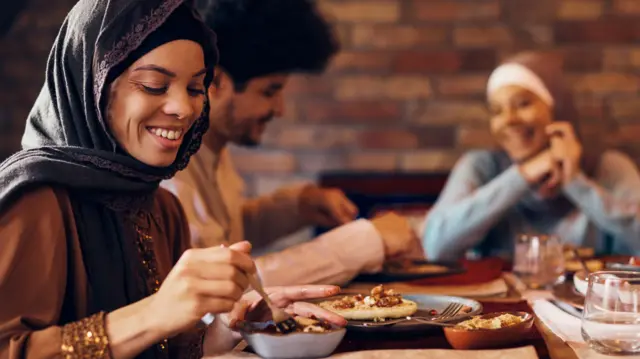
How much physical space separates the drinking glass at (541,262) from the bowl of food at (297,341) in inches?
35.5

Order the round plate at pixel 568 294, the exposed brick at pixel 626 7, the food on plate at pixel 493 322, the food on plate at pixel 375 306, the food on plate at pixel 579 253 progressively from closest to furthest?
the food on plate at pixel 493 322 → the food on plate at pixel 375 306 → the round plate at pixel 568 294 → the food on plate at pixel 579 253 → the exposed brick at pixel 626 7

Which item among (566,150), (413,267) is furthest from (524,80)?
(413,267)

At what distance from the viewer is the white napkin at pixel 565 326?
4.09ft

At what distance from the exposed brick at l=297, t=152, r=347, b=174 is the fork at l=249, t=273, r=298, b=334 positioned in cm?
267

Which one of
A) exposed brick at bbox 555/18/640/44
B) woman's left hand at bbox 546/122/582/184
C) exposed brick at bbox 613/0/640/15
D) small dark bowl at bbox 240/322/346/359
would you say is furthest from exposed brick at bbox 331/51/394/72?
small dark bowl at bbox 240/322/346/359

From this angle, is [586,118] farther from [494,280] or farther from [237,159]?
[494,280]

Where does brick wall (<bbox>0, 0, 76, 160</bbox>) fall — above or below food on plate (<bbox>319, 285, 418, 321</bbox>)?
above

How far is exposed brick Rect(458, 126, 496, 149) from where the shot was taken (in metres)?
3.83

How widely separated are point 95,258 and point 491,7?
9.09ft

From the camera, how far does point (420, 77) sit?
151 inches

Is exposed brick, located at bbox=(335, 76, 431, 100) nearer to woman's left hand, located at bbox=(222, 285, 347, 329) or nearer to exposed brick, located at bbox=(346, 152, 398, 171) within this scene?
exposed brick, located at bbox=(346, 152, 398, 171)

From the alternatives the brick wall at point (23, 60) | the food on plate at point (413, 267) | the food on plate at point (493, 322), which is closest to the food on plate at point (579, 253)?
the food on plate at point (413, 267)

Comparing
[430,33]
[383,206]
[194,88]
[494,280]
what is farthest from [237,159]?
[194,88]

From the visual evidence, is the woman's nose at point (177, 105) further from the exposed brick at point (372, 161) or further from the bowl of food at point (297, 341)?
the exposed brick at point (372, 161)
